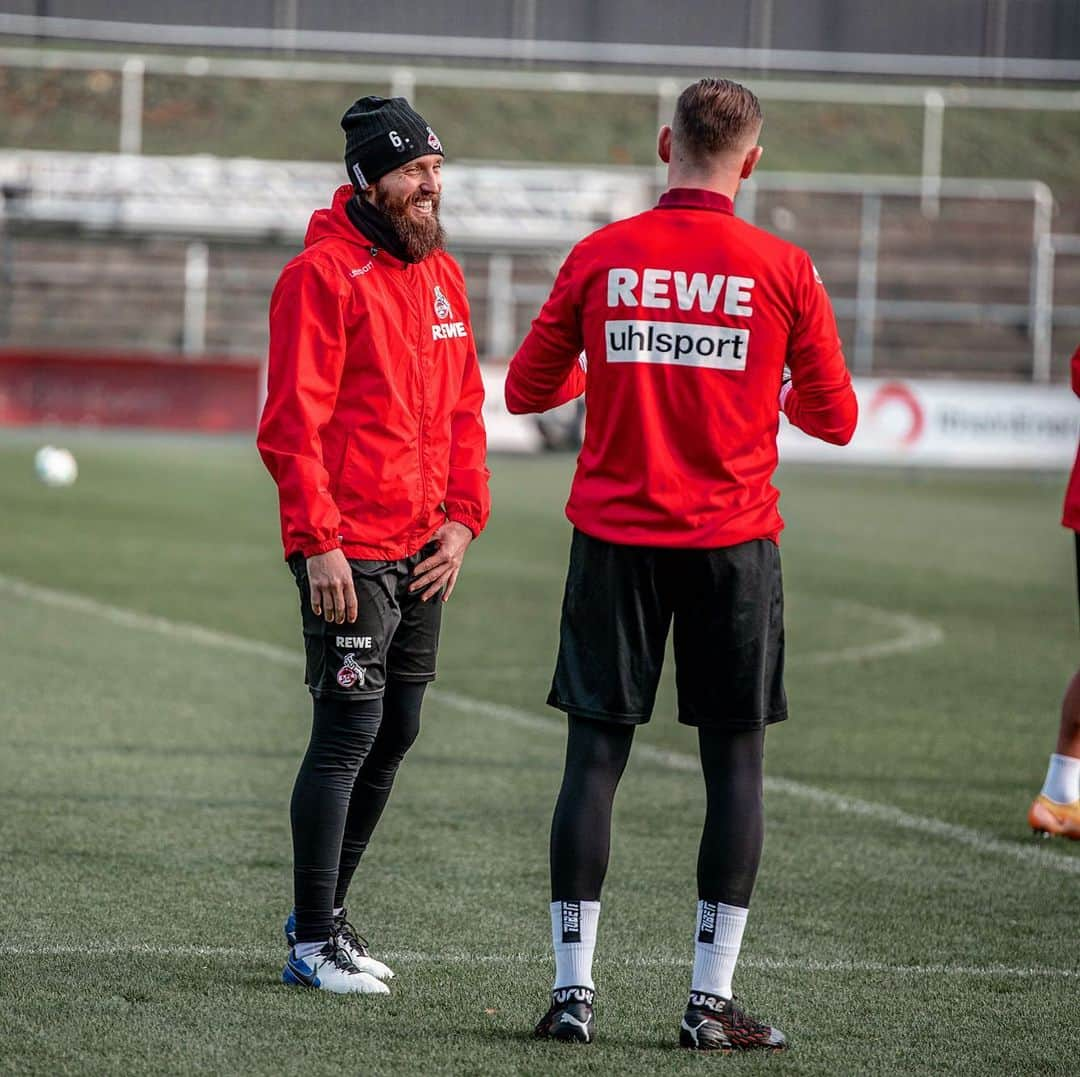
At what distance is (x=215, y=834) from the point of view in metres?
6.08

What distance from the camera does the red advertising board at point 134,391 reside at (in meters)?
25.6

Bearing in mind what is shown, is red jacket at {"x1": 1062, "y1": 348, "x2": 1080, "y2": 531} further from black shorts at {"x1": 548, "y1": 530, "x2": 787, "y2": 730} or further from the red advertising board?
the red advertising board

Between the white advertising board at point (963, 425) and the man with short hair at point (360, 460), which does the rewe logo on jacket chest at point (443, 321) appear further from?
the white advertising board at point (963, 425)

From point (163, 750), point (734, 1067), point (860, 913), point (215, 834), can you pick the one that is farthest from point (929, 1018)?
point (163, 750)

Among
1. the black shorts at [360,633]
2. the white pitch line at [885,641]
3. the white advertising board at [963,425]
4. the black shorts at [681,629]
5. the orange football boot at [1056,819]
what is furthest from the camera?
the white advertising board at [963,425]

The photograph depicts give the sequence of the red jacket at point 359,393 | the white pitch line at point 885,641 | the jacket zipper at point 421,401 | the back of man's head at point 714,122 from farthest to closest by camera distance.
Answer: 1. the white pitch line at point 885,641
2. the jacket zipper at point 421,401
3. the red jacket at point 359,393
4. the back of man's head at point 714,122

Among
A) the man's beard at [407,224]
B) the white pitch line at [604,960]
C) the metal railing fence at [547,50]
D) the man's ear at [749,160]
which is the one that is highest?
the metal railing fence at [547,50]

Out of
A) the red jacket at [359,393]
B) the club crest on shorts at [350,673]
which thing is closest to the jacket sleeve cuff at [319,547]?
the red jacket at [359,393]

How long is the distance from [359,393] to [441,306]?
0.32 m

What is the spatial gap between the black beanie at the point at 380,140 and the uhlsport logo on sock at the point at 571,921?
1687 millimetres

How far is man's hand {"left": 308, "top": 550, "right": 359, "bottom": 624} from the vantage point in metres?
4.20

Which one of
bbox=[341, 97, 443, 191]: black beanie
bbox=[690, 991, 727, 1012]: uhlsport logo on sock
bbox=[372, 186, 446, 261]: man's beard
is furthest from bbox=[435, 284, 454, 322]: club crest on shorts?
bbox=[690, 991, 727, 1012]: uhlsport logo on sock

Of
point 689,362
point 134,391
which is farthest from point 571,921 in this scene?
point 134,391

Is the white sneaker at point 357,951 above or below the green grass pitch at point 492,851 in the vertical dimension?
above
